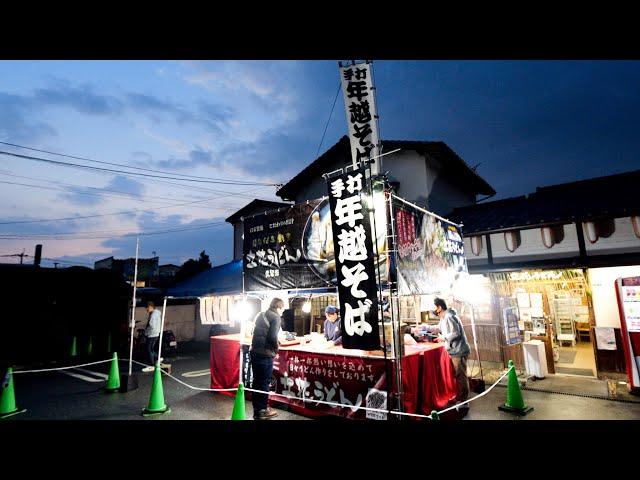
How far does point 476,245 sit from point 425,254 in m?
6.49

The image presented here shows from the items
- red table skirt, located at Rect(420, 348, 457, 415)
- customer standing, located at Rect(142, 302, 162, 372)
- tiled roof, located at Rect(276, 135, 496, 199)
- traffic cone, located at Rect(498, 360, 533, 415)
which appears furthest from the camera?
tiled roof, located at Rect(276, 135, 496, 199)

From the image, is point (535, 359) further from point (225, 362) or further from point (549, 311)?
point (225, 362)

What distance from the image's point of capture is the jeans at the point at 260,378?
7.26m

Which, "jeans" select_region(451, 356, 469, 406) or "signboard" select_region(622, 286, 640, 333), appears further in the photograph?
"signboard" select_region(622, 286, 640, 333)

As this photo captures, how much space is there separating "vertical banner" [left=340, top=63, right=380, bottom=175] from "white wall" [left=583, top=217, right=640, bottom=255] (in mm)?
7652

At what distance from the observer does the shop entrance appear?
35.5 ft

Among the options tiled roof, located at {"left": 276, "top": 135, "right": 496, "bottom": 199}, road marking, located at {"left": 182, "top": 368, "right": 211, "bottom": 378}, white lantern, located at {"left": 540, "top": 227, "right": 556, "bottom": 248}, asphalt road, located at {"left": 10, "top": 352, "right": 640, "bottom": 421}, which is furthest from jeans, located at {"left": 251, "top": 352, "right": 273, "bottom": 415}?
tiled roof, located at {"left": 276, "top": 135, "right": 496, "bottom": 199}

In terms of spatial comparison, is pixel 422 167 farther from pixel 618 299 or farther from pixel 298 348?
pixel 298 348

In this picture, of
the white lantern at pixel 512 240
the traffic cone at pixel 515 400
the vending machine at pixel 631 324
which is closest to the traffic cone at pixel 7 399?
the traffic cone at pixel 515 400

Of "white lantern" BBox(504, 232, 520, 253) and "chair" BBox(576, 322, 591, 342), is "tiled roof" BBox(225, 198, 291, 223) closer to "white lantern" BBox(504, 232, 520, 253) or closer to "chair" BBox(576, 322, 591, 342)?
"white lantern" BBox(504, 232, 520, 253)
